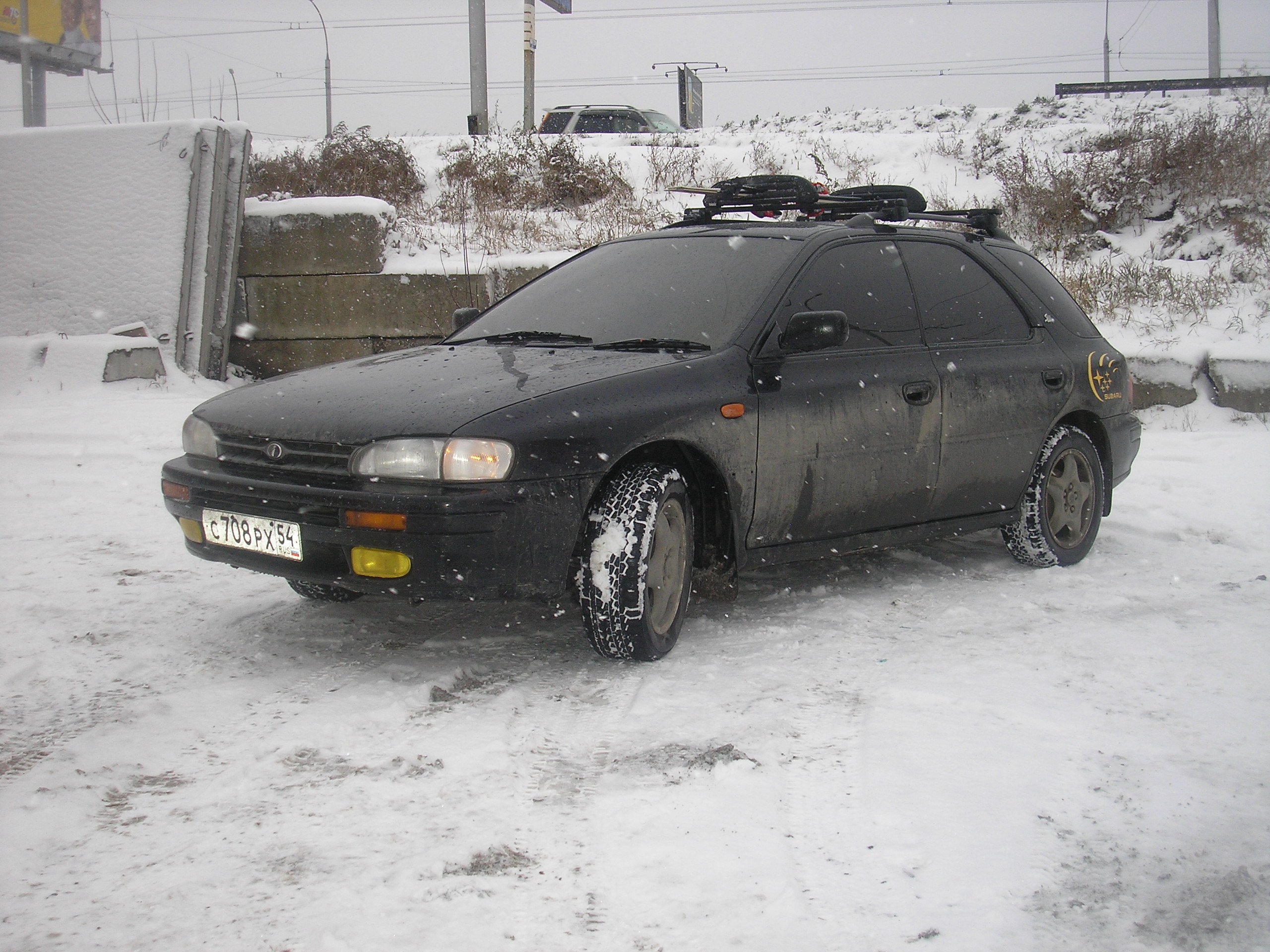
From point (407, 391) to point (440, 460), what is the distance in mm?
421

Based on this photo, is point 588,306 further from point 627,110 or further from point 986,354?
point 627,110

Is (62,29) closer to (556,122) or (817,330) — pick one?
(556,122)

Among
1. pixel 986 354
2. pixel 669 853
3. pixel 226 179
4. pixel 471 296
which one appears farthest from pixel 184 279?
pixel 669 853

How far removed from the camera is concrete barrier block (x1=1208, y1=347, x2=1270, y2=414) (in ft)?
27.5

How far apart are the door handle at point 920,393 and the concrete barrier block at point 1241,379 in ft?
16.8

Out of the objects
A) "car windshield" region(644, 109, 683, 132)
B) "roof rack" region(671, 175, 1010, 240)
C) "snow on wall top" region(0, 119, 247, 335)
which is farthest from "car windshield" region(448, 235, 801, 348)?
"car windshield" region(644, 109, 683, 132)

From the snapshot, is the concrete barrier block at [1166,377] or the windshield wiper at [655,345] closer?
Answer: the windshield wiper at [655,345]

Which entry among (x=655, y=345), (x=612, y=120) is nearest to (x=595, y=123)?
(x=612, y=120)

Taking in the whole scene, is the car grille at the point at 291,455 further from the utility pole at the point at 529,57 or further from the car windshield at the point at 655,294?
the utility pole at the point at 529,57

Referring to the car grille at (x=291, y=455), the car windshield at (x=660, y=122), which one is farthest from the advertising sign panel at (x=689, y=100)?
the car grille at (x=291, y=455)

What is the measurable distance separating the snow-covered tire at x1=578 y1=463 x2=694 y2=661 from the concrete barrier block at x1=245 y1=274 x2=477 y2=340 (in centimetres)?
616

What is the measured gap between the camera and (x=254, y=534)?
354 cm

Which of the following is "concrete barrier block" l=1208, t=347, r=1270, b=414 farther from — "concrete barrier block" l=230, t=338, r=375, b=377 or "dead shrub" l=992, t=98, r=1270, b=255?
"concrete barrier block" l=230, t=338, r=375, b=377

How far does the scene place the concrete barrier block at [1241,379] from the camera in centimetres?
839
